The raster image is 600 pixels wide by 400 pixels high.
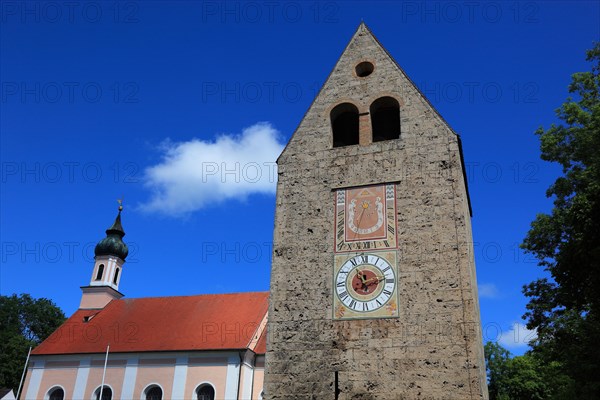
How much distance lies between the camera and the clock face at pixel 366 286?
10.8 meters

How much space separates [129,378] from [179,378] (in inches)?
120

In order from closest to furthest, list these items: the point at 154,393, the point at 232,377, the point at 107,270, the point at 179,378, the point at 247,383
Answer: the point at 232,377, the point at 247,383, the point at 179,378, the point at 154,393, the point at 107,270

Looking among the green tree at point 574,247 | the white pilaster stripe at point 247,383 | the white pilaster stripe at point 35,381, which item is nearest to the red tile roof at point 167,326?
the white pilaster stripe at point 35,381

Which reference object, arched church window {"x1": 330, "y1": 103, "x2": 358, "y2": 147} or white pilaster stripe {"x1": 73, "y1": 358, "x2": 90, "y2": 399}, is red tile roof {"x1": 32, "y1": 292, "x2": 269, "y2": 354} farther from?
arched church window {"x1": 330, "y1": 103, "x2": 358, "y2": 147}

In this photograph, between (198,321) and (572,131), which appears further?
(198,321)

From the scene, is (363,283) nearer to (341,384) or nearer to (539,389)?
(341,384)

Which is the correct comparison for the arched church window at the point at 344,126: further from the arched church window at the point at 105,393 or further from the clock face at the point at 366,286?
the arched church window at the point at 105,393

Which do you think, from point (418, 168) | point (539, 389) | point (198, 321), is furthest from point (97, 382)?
point (539, 389)

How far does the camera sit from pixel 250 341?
2639 cm

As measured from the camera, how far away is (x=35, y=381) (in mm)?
29062

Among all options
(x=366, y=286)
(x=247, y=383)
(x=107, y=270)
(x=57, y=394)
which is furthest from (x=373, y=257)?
(x=107, y=270)

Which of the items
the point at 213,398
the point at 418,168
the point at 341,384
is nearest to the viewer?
the point at 341,384

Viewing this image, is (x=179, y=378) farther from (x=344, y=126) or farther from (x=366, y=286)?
→ (x=366, y=286)

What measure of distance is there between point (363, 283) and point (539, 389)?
109 feet
